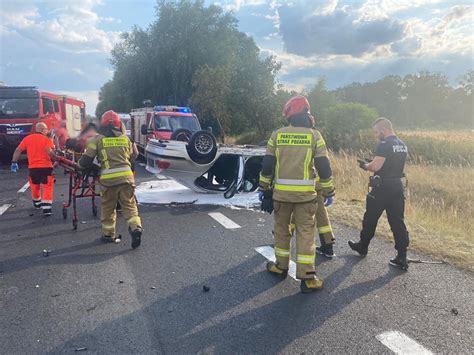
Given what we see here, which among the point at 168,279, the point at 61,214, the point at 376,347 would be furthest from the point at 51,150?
the point at 376,347

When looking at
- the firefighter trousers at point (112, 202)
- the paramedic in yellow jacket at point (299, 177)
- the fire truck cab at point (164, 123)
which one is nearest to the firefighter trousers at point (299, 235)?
the paramedic in yellow jacket at point (299, 177)

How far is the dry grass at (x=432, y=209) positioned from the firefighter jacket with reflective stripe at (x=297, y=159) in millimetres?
2307

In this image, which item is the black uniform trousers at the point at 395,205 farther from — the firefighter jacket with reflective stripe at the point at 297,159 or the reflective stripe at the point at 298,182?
the reflective stripe at the point at 298,182

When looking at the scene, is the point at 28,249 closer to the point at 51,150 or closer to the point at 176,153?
the point at 51,150

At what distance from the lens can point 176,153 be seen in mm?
8539

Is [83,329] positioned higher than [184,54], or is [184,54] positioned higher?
[184,54]

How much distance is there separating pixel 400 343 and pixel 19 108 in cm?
1516

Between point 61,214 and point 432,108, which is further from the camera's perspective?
point 432,108

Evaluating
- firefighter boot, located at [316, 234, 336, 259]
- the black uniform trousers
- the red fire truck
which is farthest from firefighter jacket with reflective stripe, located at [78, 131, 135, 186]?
the red fire truck

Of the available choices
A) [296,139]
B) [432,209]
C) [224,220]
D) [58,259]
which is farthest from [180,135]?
[296,139]

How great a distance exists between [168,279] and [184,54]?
102 feet

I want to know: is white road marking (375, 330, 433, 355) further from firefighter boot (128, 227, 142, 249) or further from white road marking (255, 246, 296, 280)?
firefighter boot (128, 227, 142, 249)

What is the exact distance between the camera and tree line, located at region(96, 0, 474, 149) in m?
28.6

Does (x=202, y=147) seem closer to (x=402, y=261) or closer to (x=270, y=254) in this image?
(x=270, y=254)
